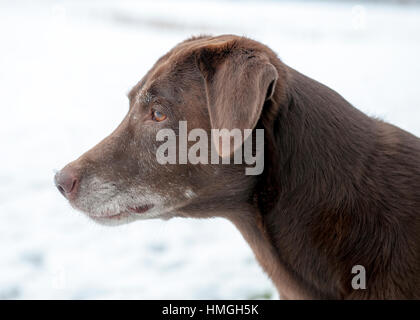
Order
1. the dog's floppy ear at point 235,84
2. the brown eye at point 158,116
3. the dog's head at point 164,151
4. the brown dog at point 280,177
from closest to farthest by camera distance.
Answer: the dog's floppy ear at point 235,84 → the brown dog at point 280,177 → the dog's head at point 164,151 → the brown eye at point 158,116

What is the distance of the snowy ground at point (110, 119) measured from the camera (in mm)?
3943

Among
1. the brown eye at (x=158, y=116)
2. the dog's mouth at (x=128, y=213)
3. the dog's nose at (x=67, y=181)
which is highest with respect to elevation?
the brown eye at (x=158, y=116)

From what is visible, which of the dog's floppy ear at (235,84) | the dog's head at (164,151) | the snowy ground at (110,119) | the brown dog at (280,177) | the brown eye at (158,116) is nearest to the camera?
the dog's floppy ear at (235,84)

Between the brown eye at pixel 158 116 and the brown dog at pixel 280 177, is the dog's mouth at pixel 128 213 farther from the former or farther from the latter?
the brown eye at pixel 158 116

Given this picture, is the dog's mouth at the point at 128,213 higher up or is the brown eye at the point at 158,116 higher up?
the brown eye at the point at 158,116

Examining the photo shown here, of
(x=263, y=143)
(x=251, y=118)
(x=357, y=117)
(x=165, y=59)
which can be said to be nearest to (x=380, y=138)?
(x=357, y=117)

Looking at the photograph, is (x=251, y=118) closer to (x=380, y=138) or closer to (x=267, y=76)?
(x=267, y=76)

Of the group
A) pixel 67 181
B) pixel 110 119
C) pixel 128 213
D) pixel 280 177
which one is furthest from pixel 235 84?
pixel 110 119

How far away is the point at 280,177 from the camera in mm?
2346

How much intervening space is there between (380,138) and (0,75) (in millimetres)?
11409

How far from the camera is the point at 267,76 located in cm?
215

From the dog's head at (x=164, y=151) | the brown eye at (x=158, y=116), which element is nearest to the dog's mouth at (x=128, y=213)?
the dog's head at (x=164, y=151)

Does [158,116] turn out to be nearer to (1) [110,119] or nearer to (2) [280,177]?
(2) [280,177]

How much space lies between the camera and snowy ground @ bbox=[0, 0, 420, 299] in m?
3.94
